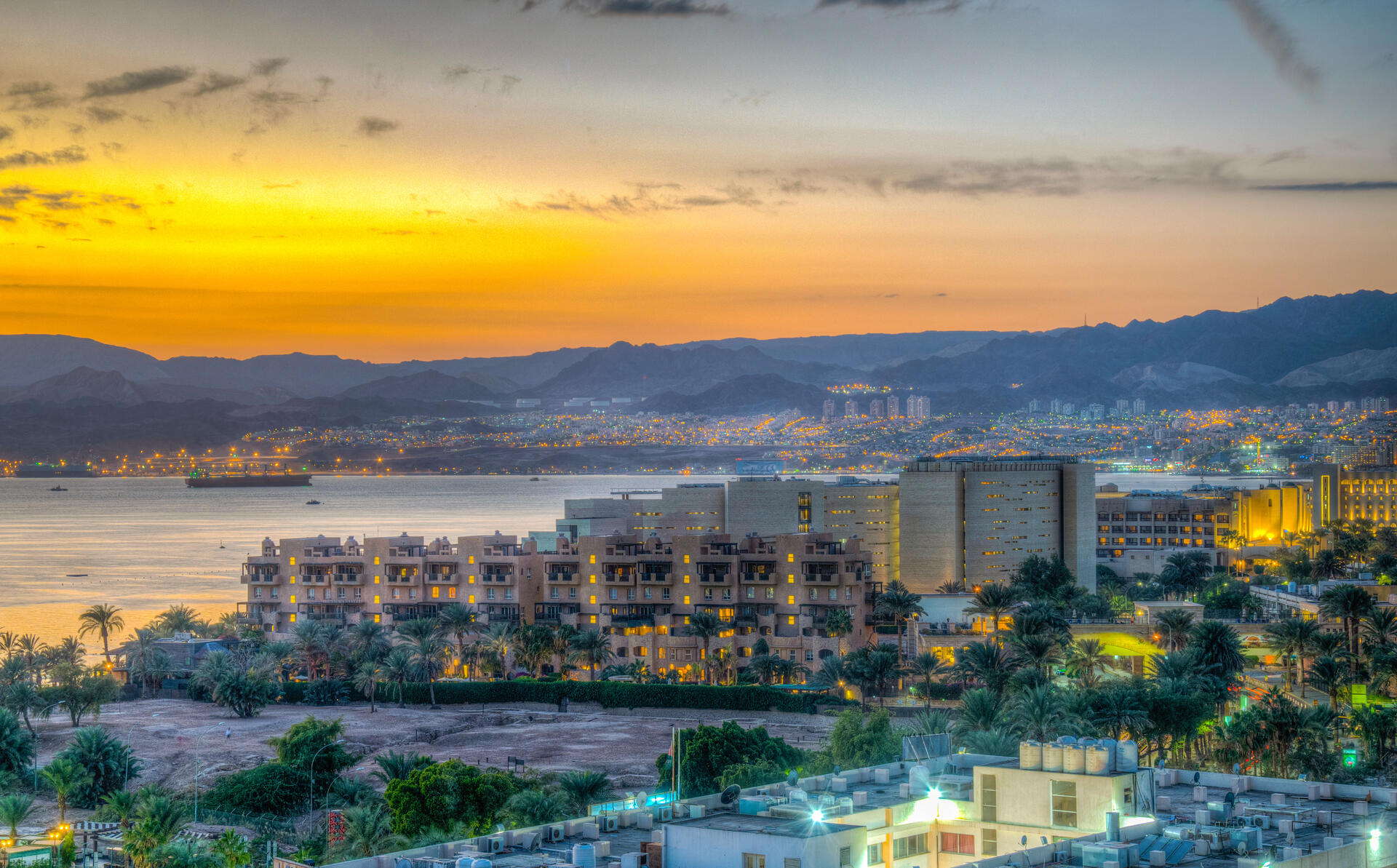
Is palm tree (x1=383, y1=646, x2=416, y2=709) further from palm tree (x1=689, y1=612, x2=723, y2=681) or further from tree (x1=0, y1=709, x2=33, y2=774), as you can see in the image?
tree (x1=0, y1=709, x2=33, y2=774)

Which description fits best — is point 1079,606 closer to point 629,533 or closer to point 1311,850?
point 629,533

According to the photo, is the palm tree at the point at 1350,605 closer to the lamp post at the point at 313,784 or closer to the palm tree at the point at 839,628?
the palm tree at the point at 839,628

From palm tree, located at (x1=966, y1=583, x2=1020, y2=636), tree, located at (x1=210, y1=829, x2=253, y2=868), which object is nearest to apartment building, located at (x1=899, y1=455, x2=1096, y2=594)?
palm tree, located at (x1=966, y1=583, x2=1020, y2=636)

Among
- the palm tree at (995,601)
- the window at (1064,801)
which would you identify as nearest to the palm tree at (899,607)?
the palm tree at (995,601)

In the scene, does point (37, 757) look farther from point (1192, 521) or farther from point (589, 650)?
point (1192, 521)

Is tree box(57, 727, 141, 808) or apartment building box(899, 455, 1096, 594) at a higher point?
apartment building box(899, 455, 1096, 594)

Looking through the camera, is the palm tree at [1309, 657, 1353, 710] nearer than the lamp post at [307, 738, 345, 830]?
No
